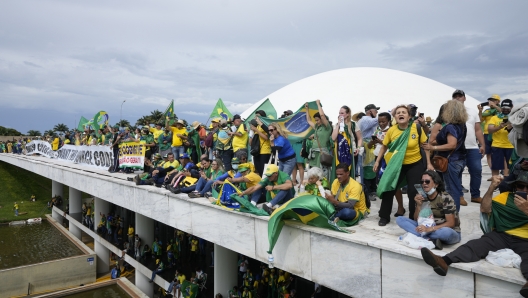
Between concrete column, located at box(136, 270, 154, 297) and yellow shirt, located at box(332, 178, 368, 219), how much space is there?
403 inches

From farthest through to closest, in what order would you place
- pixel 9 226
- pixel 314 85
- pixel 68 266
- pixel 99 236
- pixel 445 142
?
pixel 314 85 < pixel 9 226 < pixel 99 236 < pixel 68 266 < pixel 445 142

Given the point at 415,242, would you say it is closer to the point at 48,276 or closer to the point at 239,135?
the point at 239,135

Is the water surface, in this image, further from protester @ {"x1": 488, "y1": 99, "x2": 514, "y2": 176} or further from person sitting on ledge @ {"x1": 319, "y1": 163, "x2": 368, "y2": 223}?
protester @ {"x1": 488, "y1": 99, "x2": 514, "y2": 176}

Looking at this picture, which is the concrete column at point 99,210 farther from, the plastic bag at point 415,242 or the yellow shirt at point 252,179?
the plastic bag at point 415,242

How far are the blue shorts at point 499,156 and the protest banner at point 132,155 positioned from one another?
9568 millimetres

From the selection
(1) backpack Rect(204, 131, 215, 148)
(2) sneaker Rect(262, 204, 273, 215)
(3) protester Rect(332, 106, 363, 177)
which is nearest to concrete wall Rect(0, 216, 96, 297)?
(1) backpack Rect(204, 131, 215, 148)

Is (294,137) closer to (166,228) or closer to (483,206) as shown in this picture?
(483,206)

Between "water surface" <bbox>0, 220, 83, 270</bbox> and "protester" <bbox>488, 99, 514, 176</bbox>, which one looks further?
"water surface" <bbox>0, 220, 83, 270</bbox>

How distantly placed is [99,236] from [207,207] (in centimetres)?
1288

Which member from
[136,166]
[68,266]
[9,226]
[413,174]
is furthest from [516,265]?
[9,226]

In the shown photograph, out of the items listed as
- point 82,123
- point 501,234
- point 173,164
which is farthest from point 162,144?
point 82,123

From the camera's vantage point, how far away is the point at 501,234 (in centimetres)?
341

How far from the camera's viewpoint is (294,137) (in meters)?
7.40

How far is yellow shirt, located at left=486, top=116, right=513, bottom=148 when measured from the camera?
19.9 ft
